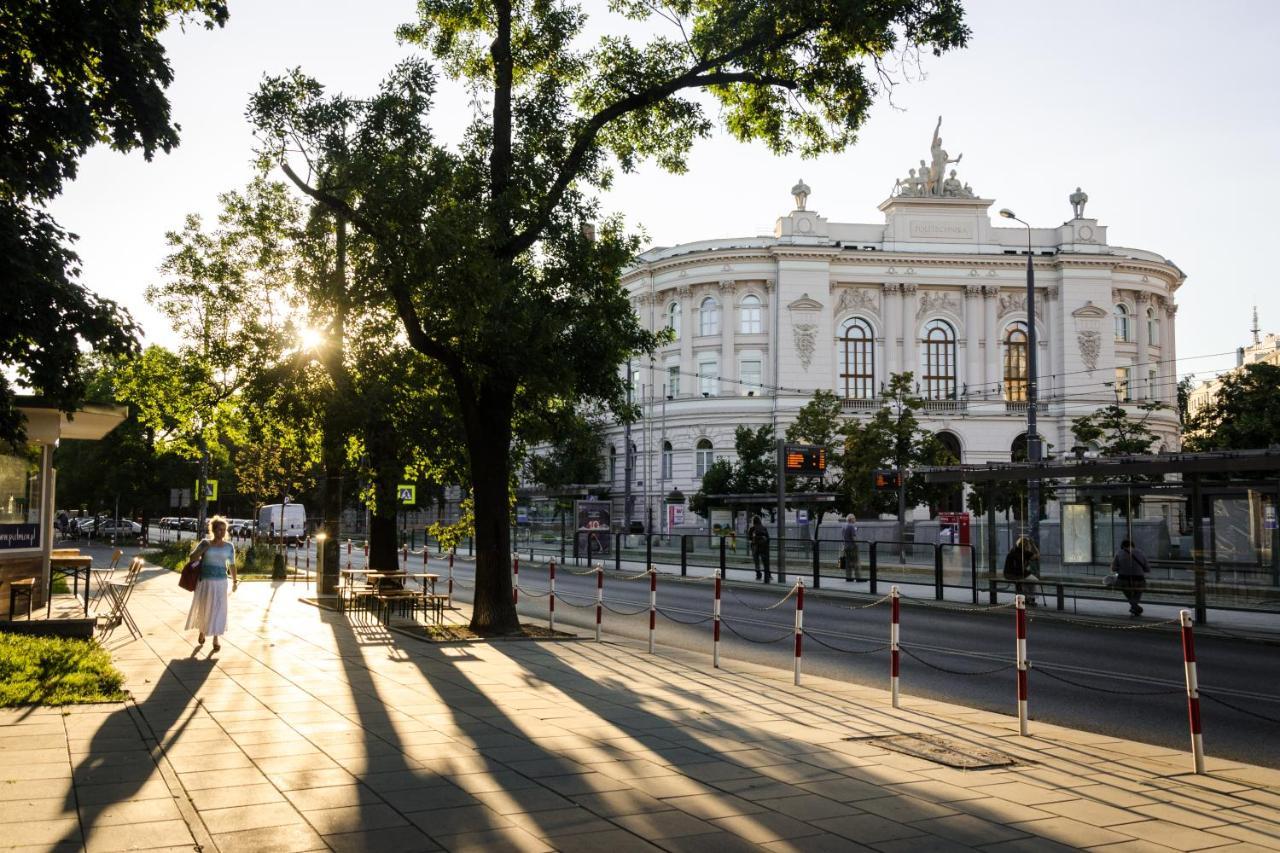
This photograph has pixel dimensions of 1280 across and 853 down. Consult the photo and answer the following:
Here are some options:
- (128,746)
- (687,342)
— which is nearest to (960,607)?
(128,746)

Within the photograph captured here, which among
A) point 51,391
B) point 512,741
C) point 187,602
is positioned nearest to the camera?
point 512,741

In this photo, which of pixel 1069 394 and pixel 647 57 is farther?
pixel 1069 394

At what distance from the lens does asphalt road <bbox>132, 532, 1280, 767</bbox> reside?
10.9 metres

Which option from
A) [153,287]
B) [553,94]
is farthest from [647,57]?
[153,287]

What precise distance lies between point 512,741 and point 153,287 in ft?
76.0

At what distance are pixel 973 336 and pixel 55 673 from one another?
76090 mm

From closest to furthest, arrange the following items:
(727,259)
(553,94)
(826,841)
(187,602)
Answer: (826,841)
(553,94)
(187,602)
(727,259)

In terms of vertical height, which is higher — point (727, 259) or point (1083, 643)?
point (727, 259)

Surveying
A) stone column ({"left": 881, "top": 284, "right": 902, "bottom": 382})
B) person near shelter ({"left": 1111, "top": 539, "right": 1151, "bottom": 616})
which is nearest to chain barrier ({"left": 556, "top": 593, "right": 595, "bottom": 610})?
person near shelter ({"left": 1111, "top": 539, "right": 1151, "bottom": 616})

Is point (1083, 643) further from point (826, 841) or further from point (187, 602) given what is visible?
point (187, 602)

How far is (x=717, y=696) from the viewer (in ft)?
36.3

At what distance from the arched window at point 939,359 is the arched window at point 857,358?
384 cm

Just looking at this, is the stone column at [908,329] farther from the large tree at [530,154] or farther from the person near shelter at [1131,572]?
the large tree at [530,154]

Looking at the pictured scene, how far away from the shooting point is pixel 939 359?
82188 millimetres
